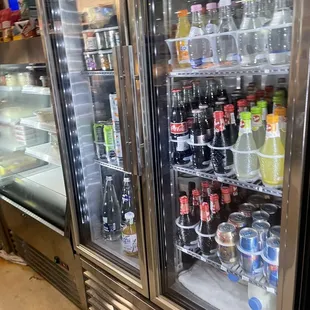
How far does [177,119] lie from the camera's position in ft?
4.43

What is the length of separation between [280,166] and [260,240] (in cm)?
32

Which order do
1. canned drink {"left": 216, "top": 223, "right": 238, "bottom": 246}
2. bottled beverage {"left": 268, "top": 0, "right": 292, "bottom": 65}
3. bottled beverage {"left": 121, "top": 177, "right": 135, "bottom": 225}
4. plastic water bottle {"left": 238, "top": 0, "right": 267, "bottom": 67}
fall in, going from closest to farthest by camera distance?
bottled beverage {"left": 268, "top": 0, "right": 292, "bottom": 65}, plastic water bottle {"left": 238, "top": 0, "right": 267, "bottom": 67}, canned drink {"left": 216, "top": 223, "right": 238, "bottom": 246}, bottled beverage {"left": 121, "top": 177, "right": 135, "bottom": 225}

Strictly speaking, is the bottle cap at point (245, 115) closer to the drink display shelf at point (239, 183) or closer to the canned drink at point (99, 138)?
the drink display shelf at point (239, 183)

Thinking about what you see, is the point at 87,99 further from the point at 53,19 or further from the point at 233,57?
the point at 233,57

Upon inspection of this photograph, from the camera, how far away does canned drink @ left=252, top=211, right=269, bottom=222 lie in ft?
4.23

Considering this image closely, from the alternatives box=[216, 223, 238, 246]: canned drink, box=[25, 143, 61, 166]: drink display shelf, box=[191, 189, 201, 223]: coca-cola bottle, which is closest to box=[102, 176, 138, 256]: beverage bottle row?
box=[25, 143, 61, 166]: drink display shelf

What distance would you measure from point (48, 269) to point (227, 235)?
1460 mm

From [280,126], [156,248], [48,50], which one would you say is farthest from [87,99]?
[280,126]

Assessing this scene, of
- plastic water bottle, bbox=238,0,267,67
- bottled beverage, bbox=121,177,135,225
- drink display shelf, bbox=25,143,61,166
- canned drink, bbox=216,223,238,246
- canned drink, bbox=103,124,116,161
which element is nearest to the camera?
plastic water bottle, bbox=238,0,267,67

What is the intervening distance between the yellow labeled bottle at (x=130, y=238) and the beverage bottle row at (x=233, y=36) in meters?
0.88

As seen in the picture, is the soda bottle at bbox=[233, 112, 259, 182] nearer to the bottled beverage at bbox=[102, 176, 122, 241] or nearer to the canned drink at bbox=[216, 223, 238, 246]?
the canned drink at bbox=[216, 223, 238, 246]

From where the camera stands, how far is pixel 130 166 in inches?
54.6

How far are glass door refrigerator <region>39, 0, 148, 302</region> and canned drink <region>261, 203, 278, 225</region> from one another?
1.73 ft

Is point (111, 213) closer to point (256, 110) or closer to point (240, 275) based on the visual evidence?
point (240, 275)
